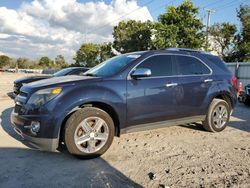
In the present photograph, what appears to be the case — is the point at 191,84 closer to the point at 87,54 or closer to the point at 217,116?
the point at 217,116

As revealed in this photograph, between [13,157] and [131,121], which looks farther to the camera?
[131,121]

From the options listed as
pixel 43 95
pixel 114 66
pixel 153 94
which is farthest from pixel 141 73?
pixel 43 95

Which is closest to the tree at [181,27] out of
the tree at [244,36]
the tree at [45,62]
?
the tree at [244,36]

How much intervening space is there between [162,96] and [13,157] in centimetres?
284

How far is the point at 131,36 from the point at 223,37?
42.6 feet

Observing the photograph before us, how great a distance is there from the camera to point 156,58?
5578 millimetres

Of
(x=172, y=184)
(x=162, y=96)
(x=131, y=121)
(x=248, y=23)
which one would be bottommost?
(x=172, y=184)

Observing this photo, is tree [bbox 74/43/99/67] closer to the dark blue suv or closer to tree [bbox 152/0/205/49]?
tree [bbox 152/0/205/49]

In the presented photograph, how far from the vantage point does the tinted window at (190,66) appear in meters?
5.89

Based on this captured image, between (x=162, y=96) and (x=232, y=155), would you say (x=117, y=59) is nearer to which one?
(x=162, y=96)

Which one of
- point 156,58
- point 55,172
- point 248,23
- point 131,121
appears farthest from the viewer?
point 248,23

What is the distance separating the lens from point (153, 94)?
5.27 metres

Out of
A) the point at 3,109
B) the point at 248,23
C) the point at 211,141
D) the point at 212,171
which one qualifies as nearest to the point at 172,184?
the point at 212,171

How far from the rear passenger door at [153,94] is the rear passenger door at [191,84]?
0.19 metres
